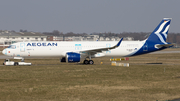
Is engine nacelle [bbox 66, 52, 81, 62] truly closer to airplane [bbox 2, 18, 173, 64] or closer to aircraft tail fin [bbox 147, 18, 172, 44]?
airplane [bbox 2, 18, 173, 64]

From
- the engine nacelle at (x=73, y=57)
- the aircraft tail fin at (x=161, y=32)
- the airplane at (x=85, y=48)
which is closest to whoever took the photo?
the engine nacelle at (x=73, y=57)

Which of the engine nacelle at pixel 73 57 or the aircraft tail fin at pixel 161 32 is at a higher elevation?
the aircraft tail fin at pixel 161 32

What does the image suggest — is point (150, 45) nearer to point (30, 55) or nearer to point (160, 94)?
point (30, 55)

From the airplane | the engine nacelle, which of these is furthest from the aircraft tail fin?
the engine nacelle

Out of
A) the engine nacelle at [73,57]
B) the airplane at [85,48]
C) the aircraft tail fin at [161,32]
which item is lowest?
the engine nacelle at [73,57]

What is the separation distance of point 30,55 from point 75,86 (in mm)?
23168

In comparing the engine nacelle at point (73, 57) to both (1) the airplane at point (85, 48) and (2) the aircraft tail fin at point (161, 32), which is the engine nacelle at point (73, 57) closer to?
(1) the airplane at point (85, 48)

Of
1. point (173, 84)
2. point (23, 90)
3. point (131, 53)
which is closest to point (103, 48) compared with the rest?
point (131, 53)

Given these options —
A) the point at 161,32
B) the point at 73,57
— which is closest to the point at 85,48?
the point at 73,57

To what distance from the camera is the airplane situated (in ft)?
139

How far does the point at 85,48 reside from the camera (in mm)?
43969

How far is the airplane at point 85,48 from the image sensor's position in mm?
42438

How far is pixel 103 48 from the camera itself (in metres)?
41.1

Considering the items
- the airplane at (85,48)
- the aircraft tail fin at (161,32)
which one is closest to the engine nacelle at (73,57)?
the airplane at (85,48)
